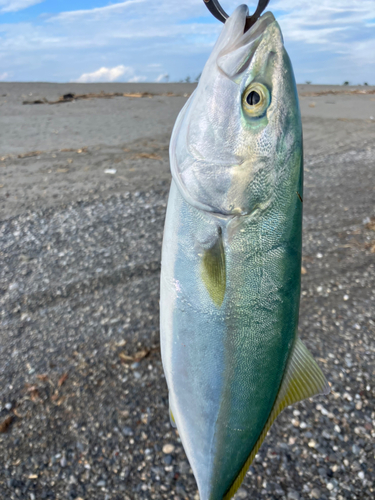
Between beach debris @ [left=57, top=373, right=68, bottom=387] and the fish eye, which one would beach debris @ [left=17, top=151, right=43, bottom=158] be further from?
the fish eye

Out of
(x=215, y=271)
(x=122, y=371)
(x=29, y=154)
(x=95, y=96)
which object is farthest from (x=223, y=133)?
(x=95, y=96)

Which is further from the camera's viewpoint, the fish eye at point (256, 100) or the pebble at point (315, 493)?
the pebble at point (315, 493)

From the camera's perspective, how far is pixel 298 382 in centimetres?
118

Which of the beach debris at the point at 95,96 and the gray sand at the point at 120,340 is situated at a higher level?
the beach debris at the point at 95,96

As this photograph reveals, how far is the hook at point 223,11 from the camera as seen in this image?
1.09 meters

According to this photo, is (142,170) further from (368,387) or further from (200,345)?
(200,345)

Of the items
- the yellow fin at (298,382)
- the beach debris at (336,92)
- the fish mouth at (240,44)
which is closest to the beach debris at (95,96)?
the beach debris at (336,92)

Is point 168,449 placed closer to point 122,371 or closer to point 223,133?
point 122,371

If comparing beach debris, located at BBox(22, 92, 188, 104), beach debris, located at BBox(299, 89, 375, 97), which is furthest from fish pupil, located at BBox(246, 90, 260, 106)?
beach debris, located at BBox(299, 89, 375, 97)

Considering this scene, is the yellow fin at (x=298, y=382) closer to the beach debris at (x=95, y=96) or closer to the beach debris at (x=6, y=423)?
the beach debris at (x=6, y=423)

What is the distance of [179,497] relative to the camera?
1.94 metres

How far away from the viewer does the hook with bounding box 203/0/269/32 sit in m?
1.09

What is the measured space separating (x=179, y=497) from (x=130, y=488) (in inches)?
9.7

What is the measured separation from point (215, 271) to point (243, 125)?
1.25 feet
